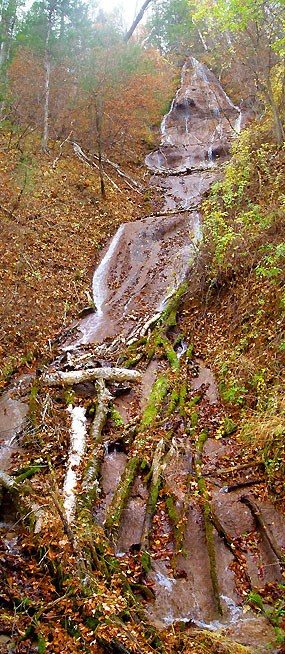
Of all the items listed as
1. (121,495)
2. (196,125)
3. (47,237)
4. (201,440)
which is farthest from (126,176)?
(121,495)

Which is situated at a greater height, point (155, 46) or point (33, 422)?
point (155, 46)

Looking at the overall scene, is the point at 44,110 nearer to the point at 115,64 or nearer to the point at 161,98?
the point at 115,64

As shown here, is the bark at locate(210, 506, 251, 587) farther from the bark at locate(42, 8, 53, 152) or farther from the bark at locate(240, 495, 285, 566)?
the bark at locate(42, 8, 53, 152)

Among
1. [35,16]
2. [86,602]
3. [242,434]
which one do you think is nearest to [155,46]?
[35,16]

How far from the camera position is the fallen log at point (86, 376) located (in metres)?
9.25

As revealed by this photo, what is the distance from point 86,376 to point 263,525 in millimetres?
4784

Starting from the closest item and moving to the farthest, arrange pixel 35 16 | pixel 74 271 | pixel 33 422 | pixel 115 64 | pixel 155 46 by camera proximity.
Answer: pixel 33 422
pixel 74 271
pixel 115 64
pixel 35 16
pixel 155 46

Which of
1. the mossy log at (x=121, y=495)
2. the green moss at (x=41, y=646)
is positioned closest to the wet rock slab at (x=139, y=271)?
the mossy log at (x=121, y=495)

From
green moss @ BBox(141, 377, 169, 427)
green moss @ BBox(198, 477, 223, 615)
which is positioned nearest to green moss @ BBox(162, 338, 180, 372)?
green moss @ BBox(141, 377, 169, 427)

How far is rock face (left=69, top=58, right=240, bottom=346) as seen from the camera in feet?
42.8

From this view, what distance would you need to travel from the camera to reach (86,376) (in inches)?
365

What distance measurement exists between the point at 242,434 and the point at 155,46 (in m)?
38.1

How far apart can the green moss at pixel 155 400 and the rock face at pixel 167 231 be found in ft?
8.52

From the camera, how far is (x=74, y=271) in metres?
14.9
